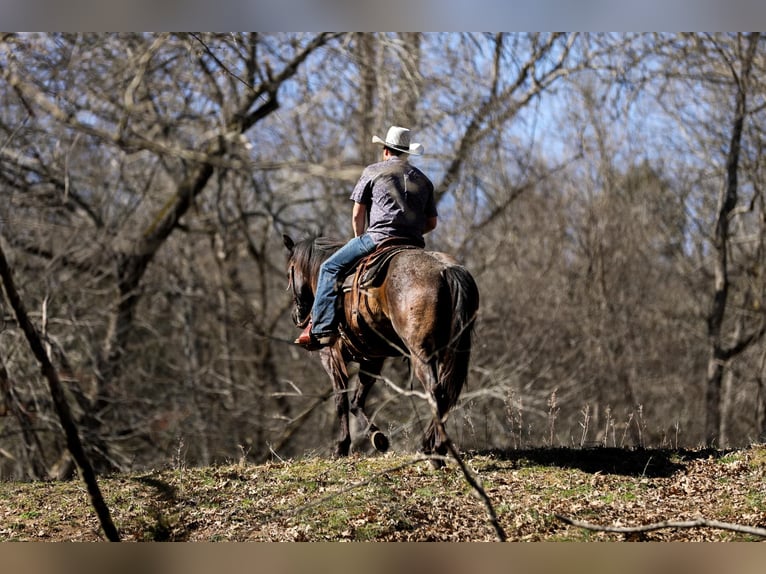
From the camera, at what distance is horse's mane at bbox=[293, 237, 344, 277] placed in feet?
30.2

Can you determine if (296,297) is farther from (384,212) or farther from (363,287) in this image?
(384,212)

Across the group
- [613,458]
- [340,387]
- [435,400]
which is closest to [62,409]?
[435,400]

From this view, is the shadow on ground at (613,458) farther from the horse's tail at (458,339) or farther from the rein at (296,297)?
the rein at (296,297)

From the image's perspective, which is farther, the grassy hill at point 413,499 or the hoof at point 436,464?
the hoof at point 436,464

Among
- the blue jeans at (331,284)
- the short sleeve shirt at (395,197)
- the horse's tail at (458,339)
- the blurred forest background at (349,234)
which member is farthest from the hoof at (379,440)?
the blurred forest background at (349,234)

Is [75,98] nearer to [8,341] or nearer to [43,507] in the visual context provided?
[8,341]

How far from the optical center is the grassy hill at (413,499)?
6586mm

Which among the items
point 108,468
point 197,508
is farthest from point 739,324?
point 197,508

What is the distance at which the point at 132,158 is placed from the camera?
17.7 metres

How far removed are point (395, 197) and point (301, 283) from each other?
183 centimetres

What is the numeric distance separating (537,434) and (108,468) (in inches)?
336

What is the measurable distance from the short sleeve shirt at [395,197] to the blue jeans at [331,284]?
0.24m

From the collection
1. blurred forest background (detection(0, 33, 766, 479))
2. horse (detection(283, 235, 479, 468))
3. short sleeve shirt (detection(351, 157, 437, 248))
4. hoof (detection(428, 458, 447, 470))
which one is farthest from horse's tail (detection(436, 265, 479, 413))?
blurred forest background (detection(0, 33, 766, 479))

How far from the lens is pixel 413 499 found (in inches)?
279
